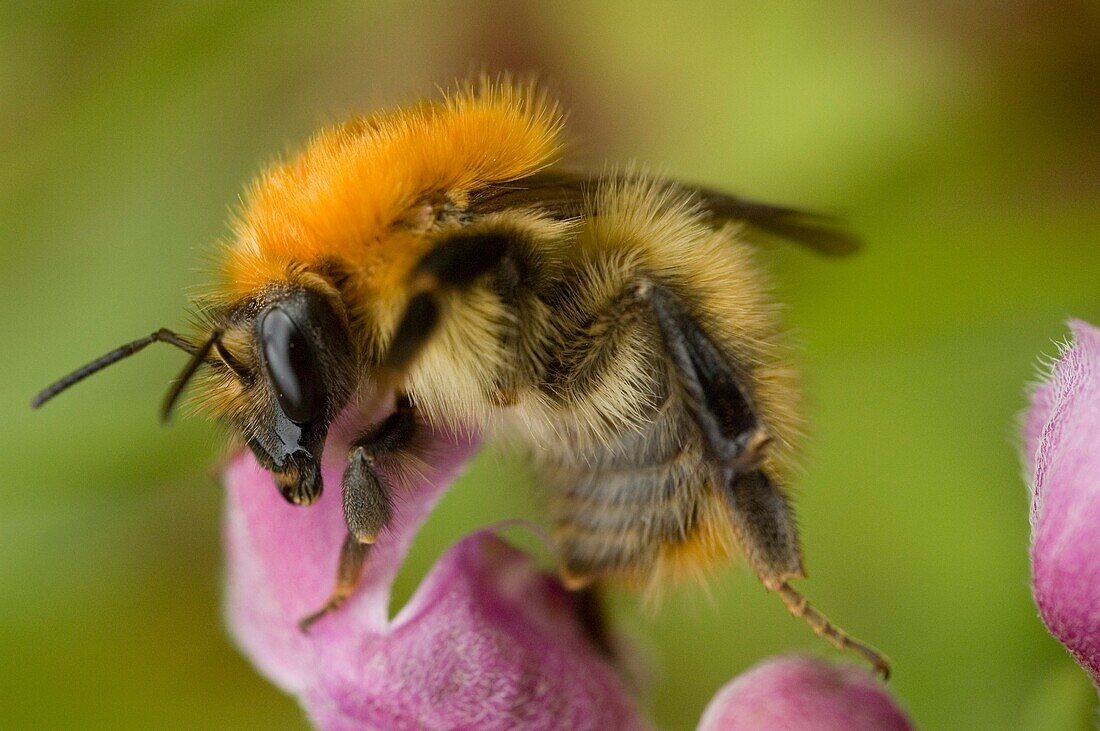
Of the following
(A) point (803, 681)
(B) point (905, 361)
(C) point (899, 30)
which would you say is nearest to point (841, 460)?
(B) point (905, 361)

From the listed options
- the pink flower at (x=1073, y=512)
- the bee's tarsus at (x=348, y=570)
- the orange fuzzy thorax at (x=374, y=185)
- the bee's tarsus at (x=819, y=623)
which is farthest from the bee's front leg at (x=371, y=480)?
the pink flower at (x=1073, y=512)

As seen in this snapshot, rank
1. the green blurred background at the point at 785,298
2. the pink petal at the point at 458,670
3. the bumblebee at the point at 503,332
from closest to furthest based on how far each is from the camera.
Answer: the bumblebee at the point at 503,332 < the pink petal at the point at 458,670 < the green blurred background at the point at 785,298

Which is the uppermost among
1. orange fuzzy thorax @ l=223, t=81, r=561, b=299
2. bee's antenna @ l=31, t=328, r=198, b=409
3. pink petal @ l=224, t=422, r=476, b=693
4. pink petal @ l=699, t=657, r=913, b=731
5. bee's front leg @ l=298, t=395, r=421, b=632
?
orange fuzzy thorax @ l=223, t=81, r=561, b=299

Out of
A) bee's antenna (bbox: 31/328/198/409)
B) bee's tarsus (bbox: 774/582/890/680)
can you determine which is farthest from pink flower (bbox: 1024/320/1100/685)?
bee's antenna (bbox: 31/328/198/409)

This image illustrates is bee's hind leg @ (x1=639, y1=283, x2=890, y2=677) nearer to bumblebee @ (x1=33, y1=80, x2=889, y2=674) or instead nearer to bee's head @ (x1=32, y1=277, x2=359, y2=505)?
bumblebee @ (x1=33, y1=80, x2=889, y2=674)

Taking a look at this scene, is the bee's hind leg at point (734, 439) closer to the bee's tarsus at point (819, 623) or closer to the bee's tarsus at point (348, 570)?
the bee's tarsus at point (819, 623)

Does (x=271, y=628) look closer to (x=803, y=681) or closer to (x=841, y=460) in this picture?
(x=803, y=681)
